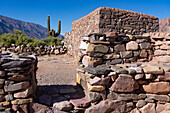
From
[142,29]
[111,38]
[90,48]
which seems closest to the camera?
[90,48]

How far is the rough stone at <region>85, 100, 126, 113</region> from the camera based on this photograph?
7.95 feet

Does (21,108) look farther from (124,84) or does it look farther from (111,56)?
(111,56)

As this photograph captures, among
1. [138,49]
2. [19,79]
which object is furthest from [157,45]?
[19,79]

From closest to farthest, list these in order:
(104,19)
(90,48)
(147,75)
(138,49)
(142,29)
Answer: (147,75) < (90,48) < (138,49) < (104,19) < (142,29)

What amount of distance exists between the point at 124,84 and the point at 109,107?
51 centimetres

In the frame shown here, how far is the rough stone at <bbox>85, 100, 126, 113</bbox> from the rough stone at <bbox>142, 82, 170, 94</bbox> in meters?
0.56

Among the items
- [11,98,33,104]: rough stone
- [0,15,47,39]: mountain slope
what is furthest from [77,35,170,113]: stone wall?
[0,15,47,39]: mountain slope

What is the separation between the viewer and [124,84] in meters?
2.50

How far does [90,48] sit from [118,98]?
3.71 ft

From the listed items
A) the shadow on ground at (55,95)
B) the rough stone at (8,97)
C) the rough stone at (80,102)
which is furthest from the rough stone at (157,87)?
the rough stone at (8,97)

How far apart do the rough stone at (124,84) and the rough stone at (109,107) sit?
9.6 inches

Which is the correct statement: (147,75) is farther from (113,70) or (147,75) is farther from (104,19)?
(104,19)

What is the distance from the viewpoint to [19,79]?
2.26 meters

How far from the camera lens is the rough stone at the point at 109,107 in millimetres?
2422
